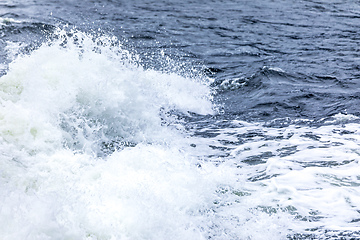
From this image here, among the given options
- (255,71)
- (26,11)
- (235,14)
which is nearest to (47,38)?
(26,11)

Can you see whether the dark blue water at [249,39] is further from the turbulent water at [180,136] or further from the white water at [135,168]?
the white water at [135,168]

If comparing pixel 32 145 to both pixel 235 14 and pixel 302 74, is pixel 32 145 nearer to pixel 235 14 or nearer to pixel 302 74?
pixel 302 74

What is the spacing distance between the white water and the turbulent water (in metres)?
0.02

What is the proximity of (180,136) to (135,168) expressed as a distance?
162cm

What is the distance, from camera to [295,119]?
7207 mm

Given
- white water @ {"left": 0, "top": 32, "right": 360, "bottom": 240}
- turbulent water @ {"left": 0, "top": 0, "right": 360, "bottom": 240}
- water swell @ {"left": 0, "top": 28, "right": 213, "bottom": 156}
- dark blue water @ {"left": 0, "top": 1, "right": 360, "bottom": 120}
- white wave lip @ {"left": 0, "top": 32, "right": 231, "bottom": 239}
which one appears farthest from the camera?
dark blue water @ {"left": 0, "top": 1, "right": 360, "bottom": 120}

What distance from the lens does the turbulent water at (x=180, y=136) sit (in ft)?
14.1

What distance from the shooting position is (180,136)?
21.9 ft

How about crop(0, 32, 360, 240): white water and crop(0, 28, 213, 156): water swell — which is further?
crop(0, 28, 213, 156): water swell

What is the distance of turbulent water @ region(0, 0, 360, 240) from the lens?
4.31m

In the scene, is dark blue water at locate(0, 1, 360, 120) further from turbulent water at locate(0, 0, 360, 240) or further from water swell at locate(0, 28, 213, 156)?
water swell at locate(0, 28, 213, 156)

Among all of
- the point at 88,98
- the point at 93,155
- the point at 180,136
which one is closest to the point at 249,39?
the point at 180,136

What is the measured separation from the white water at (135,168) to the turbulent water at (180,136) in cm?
2

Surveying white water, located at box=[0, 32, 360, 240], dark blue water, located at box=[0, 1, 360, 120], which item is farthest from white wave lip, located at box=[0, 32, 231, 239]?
dark blue water, located at box=[0, 1, 360, 120]
